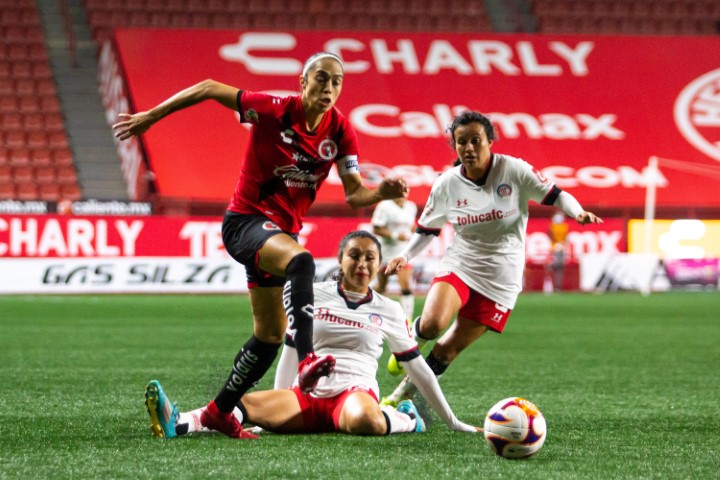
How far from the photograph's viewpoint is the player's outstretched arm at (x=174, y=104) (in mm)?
4766

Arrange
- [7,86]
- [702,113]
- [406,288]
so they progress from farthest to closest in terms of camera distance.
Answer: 1. [7,86]
2. [702,113]
3. [406,288]

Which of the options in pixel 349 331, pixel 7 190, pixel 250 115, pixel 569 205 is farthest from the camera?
pixel 7 190

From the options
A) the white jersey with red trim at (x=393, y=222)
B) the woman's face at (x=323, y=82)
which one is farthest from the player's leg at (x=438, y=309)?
the white jersey with red trim at (x=393, y=222)

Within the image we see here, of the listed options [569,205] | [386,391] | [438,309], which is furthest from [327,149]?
[386,391]

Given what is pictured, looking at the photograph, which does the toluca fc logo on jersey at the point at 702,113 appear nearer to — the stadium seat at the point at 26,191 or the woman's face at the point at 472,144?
the stadium seat at the point at 26,191

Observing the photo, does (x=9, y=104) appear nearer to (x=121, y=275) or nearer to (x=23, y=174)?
(x=23, y=174)

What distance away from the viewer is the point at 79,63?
26547 mm

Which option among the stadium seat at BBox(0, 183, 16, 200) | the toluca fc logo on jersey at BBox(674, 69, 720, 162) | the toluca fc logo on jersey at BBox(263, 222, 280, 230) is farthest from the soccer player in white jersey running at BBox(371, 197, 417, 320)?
the toluca fc logo on jersey at BBox(674, 69, 720, 162)

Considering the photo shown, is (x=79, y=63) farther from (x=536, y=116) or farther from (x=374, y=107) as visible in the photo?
(x=536, y=116)

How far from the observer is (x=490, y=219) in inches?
249

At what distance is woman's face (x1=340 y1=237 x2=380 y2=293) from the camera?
5375 mm

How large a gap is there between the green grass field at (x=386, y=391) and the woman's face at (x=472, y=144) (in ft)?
4.88

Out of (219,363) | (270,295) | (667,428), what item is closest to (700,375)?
(667,428)

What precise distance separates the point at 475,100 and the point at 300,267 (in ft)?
67.7
